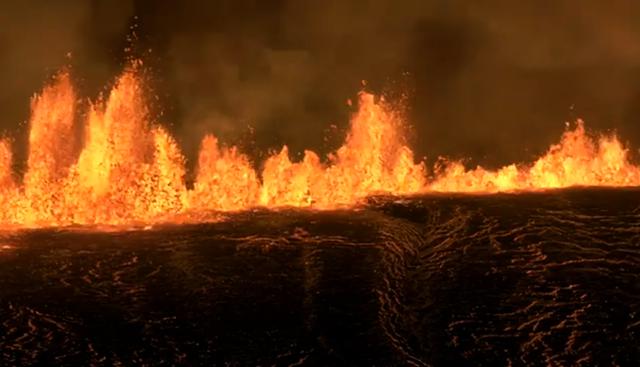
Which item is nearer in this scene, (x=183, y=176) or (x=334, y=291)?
(x=334, y=291)

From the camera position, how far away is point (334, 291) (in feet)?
36.3

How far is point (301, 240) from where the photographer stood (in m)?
14.4

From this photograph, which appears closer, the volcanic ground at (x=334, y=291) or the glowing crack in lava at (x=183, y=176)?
the volcanic ground at (x=334, y=291)

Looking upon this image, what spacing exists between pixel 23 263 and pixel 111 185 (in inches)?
243

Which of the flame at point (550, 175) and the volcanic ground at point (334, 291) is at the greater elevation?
the flame at point (550, 175)

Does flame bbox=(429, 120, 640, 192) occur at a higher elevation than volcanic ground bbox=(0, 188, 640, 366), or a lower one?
higher

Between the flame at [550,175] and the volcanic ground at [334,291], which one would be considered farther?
the flame at [550,175]

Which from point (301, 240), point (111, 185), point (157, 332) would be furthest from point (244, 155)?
point (157, 332)

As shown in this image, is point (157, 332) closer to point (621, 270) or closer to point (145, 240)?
point (145, 240)

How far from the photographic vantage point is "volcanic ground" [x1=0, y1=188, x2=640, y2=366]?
8.86 metres

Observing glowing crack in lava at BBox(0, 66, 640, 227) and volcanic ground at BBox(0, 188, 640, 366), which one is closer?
volcanic ground at BBox(0, 188, 640, 366)

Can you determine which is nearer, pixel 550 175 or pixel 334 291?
pixel 334 291

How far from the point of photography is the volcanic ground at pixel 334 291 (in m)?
8.86

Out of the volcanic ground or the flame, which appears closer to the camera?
the volcanic ground
